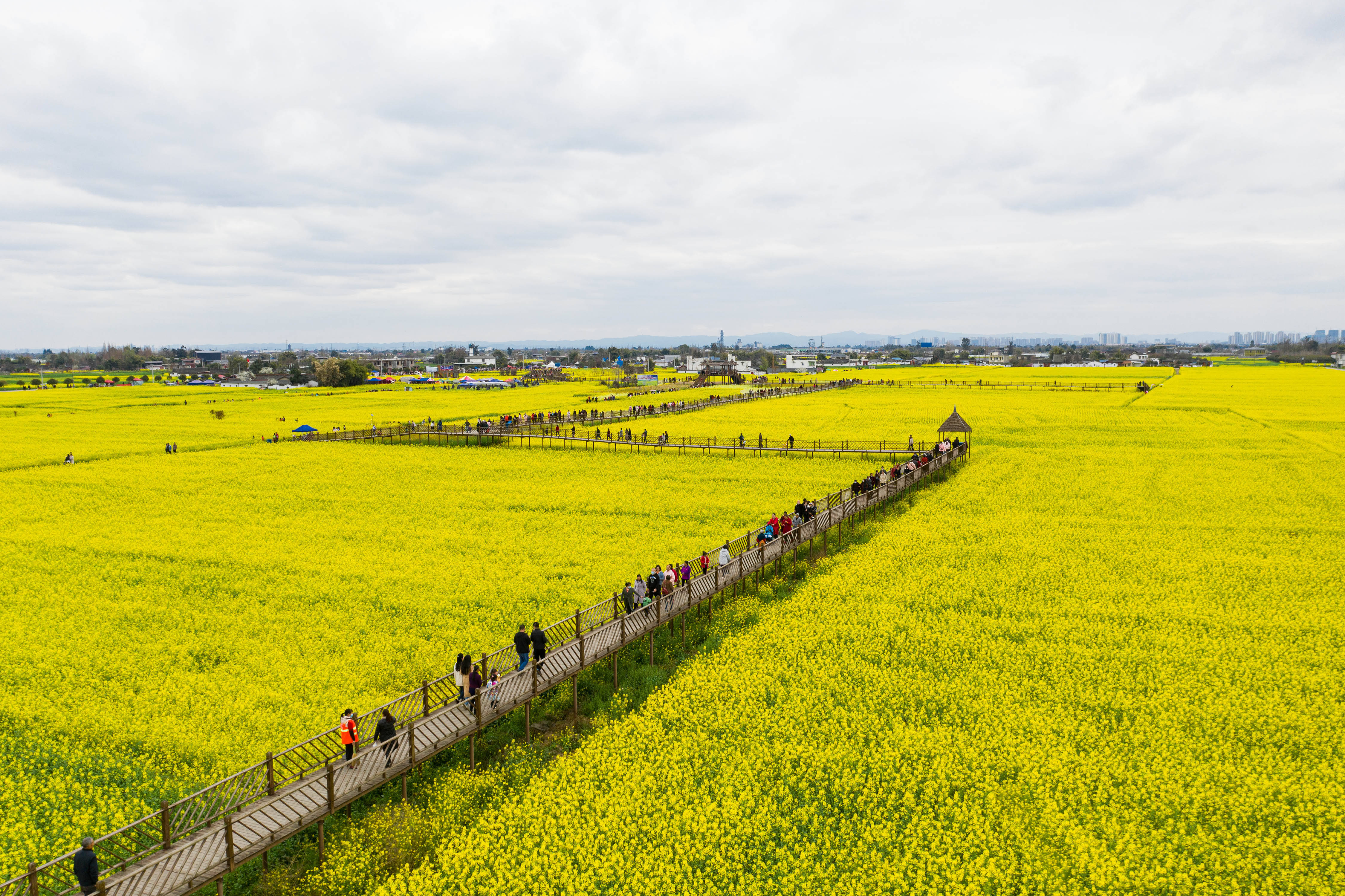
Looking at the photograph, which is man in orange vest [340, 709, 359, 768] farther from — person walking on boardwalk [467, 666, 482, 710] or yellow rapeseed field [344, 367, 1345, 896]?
person walking on boardwalk [467, 666, 482, 710]

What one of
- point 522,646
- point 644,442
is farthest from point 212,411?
point 522,646

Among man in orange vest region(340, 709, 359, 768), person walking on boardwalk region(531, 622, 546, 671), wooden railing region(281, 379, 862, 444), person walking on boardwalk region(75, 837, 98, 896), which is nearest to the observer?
person walking on boardwalk region(75, 837, 98, 896)

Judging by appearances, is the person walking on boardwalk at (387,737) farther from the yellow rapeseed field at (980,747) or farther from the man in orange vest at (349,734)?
the yellow rapeseed field at (980,747)

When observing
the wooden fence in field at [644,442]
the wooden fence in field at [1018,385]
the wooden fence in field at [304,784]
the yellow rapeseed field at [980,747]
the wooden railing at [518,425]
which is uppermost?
the wooden fence in field at [1018,385]

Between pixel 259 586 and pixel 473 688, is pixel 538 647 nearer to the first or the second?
pixel 473 688

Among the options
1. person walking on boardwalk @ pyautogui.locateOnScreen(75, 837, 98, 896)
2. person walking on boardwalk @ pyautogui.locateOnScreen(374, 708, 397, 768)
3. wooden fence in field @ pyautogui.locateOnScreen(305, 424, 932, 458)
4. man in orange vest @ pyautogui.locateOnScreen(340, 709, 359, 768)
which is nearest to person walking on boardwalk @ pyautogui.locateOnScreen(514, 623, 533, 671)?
person walking on boardwalk @ pyautogui.locateOnScreen(374, 708, 397, 768)

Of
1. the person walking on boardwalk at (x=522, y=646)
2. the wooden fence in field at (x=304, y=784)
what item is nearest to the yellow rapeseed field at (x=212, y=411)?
the wooden fence in field at (x=304, y=784)

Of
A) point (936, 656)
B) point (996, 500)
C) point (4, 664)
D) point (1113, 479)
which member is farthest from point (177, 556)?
point (1113, 479)
